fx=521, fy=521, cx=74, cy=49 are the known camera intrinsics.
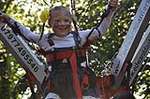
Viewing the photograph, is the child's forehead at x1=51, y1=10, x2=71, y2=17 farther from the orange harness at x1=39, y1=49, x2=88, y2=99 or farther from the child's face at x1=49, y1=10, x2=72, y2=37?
the orange harness at x1=39, y1=49, x2=88, y2=99

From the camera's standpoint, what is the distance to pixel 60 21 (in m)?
4.41

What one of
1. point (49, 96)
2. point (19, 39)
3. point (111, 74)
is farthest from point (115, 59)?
point (49, 96)

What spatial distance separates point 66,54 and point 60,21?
11.2 inches

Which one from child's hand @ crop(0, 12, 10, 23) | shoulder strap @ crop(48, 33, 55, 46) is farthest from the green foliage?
shoulder strap @ crop(48, 33, 55, 46)

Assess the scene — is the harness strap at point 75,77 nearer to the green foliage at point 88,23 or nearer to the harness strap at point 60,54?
the harness strap at point 60,54

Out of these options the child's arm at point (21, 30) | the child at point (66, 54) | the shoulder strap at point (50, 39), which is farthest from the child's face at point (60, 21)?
the child's arm at point (21, 30)

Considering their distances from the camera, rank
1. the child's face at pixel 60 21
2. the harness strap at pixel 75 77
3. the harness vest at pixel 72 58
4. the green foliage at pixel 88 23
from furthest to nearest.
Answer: the green foliage at pixel 88 23, the child's face at pixel 60 21, the harness vest at pixel 72 58, the harness strap at pixel 75 77

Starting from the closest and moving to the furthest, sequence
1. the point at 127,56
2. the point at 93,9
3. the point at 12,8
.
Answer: the point at 127,56
the point at 93,9
the point at 12,8

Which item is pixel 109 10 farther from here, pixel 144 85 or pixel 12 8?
pixel 12 8

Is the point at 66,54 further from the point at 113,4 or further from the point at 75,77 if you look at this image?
the point at 113,4

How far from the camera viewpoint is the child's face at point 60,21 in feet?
14.5

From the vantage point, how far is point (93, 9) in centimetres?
1031

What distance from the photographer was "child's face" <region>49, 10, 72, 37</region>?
4.41m

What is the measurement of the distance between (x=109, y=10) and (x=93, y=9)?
18.5 ft
